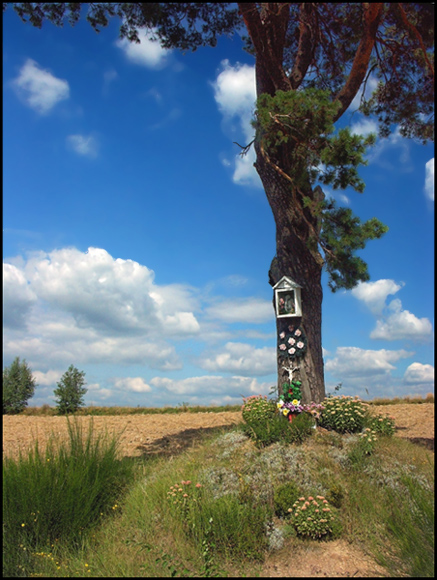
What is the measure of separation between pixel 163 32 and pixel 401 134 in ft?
22.7

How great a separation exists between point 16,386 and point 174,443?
29.0 ft

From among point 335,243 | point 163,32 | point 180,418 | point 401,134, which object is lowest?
point 180,418

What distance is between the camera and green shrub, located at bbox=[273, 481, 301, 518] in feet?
17.2

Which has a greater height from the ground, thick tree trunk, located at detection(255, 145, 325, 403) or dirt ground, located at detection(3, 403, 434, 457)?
thick tree trunk, located at detection(255, 145, 325, 403)

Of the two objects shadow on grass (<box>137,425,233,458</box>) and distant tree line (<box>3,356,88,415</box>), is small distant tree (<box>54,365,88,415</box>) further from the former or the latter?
shadow on grass (<box>137,425,233,458</box>)

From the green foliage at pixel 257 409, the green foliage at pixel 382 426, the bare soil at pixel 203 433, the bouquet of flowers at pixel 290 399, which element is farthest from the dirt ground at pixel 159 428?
the bouquet of flowers at pixel 290 399

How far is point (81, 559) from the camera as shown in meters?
4.43

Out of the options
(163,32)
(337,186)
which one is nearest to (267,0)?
(163,32)

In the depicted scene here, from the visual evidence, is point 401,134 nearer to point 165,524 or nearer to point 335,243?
point 335,243

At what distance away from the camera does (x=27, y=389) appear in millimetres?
15125

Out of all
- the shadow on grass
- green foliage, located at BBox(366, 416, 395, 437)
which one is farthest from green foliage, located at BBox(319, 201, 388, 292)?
the shadow on grass

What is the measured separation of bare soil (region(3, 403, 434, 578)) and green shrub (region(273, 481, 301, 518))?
55 cm

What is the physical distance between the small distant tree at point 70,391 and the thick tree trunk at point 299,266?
27.2 ft

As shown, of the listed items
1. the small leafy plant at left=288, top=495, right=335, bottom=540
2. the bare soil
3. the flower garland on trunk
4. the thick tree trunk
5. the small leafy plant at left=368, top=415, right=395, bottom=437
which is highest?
the thick tree trunk
